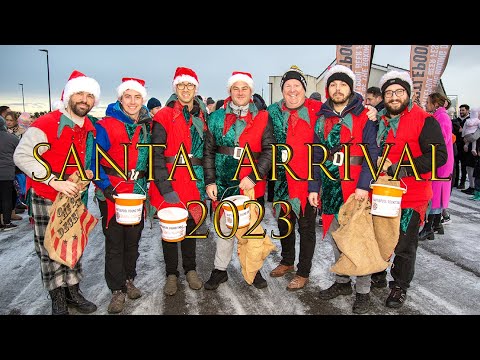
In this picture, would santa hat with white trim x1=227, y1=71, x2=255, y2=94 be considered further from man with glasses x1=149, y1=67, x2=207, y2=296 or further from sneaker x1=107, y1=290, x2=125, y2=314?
sneaker x1=107, y1=290, x2=125, y2=314

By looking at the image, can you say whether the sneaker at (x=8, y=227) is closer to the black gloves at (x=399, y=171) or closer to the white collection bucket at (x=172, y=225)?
the white collection bucket at (x=172, y=225)

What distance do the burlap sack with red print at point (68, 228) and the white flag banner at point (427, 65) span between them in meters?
12.7

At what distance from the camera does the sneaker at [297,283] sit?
3881 millimetres

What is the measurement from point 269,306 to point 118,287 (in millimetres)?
1541

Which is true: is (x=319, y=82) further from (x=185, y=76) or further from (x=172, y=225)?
(x=172, y=225)

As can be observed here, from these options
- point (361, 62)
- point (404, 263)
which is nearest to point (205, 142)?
point (404, 263)

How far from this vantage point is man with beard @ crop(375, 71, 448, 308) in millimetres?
3273

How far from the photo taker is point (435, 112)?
18.3ft

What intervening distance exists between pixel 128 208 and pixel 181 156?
846mm

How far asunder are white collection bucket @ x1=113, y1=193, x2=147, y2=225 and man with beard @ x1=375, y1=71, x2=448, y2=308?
240 cm

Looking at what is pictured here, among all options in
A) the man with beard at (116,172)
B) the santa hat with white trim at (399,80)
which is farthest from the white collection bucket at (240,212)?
the santa hat with white trim at (399,80)

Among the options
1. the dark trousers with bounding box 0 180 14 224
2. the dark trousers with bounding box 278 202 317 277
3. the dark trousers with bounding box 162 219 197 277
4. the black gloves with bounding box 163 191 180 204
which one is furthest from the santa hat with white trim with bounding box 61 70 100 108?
the dark trousers with bounding box 0 180 14 224

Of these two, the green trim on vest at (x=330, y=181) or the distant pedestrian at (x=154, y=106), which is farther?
the distant pedestrian at (x=154, y=106)
